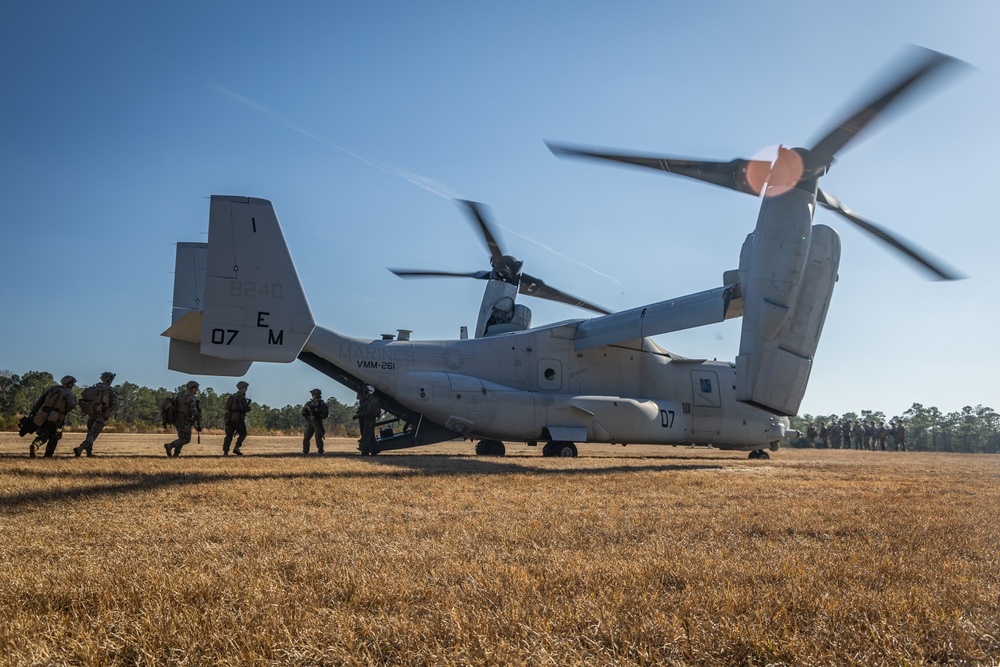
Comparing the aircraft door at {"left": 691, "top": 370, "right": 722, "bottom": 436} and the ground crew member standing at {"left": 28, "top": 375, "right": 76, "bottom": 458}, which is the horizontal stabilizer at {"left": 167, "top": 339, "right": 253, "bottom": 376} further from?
the aircraft door at {"left": 691, "top": 370, "right": 722, "bottom": 436}

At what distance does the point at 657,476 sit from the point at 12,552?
8.11 metres

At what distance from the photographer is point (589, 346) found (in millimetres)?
18625

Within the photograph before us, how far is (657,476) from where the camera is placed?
1016 cm

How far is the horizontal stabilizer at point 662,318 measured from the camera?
633 inches

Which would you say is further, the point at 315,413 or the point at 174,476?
the point at 315,413

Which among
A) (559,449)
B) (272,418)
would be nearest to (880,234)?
(559,449)

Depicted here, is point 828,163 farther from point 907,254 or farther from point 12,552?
point 12,552

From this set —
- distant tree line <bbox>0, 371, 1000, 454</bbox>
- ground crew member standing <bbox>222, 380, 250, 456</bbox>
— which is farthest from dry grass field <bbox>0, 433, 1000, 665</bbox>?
distant tree line <bbox>0, 371, 1000, 454</bbox>

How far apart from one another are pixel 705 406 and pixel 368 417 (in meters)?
10.2

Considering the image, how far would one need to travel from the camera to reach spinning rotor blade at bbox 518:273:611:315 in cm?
2212

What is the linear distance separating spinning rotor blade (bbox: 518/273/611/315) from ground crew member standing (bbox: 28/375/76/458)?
1305 centimetres

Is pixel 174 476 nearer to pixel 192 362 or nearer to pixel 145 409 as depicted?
pixel 192 362

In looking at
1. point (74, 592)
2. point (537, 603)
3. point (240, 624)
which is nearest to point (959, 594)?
point (537, 603)

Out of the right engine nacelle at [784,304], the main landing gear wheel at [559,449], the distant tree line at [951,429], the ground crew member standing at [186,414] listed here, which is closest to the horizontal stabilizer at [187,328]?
the ground crew member standing at [186,414]
